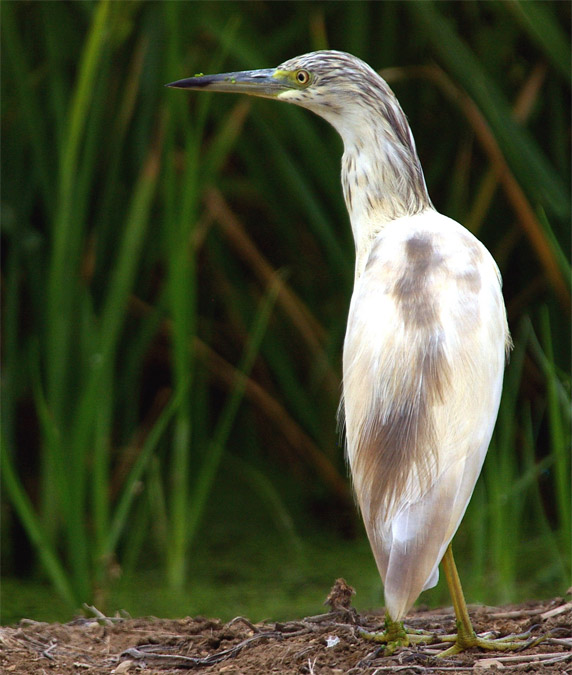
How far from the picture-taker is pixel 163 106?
113 inches

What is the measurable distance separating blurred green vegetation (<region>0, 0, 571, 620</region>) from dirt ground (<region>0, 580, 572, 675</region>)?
383 millimetres

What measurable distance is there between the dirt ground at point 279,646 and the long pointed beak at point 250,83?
961mm

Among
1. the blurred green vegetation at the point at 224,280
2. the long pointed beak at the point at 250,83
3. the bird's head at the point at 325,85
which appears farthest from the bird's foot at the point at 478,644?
the long pointed beak at the point at 250,83

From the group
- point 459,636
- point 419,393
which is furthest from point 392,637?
point 419,393

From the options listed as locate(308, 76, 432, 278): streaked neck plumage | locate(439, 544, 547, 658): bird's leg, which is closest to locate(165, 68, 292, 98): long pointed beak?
locate(308, 76, 432, 278): streaked neck plumage

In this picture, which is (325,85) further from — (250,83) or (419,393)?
(419,393)

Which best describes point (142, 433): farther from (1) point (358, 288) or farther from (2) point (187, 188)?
(1) point (358, 288)

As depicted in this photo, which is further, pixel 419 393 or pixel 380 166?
pixel 380 166

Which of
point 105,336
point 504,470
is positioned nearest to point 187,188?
point 105,336

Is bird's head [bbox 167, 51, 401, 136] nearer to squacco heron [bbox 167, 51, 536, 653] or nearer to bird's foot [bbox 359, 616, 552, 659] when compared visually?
squacco heron [bbox 167, 51, 536, 653]

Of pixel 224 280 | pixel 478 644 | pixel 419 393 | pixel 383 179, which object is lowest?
pixel 478 644

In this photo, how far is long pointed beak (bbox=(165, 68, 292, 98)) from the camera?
197 cm

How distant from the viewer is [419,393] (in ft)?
5.04

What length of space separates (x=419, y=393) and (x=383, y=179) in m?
0.52
